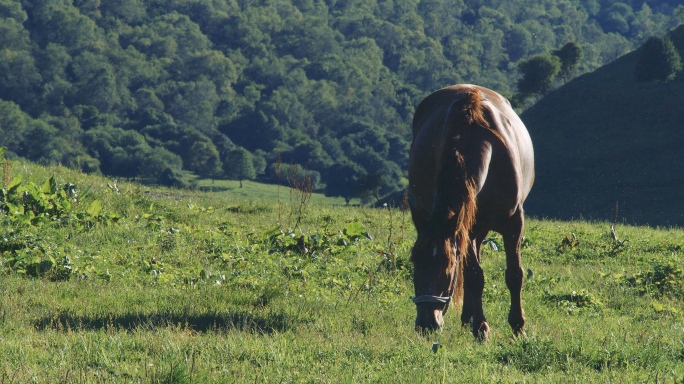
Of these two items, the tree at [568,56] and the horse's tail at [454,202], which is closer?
the horse's tail at [454,202]

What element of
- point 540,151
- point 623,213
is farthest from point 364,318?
point 540,151

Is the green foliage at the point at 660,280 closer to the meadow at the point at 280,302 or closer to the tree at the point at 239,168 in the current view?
the meadow at the point at 280,302

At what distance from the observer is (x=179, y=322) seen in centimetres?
679

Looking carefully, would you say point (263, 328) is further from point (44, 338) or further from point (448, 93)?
point (448, 93)

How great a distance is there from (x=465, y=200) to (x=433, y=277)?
2.31 ft

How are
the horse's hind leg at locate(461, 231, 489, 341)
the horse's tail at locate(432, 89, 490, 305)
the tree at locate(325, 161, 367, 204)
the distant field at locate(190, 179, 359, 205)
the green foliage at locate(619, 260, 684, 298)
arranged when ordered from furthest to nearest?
1. the tree at locate(325, 161, 367, 204)
2. the distant field at locate(190, 179, 359, 205)
3. the green foliage at locate(619, 260, 684, 298)
4. the horse's hind leg at locate(461, 231, 489, 341)
5. the horse's tail at locate(432, 89, 490, 305)

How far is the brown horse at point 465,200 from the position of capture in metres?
6.23

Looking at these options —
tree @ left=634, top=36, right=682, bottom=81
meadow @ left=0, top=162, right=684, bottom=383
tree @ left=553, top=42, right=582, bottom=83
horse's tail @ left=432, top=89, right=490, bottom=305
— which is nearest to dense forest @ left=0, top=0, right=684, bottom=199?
tree @ left=553, top=42, right=582, bottom=83

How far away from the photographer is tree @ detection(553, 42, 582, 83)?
83375 mm

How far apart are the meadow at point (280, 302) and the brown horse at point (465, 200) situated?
0.35 meters

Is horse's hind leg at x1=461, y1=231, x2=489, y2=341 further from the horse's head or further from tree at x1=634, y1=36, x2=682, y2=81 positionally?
tree at x1=634, y1=36, x2=682, y2=81

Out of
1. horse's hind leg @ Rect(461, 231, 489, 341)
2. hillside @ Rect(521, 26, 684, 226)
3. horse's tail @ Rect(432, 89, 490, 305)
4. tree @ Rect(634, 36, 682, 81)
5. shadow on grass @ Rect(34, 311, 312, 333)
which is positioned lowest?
shadow on grass @ Rect(34, 311, 312, 333)

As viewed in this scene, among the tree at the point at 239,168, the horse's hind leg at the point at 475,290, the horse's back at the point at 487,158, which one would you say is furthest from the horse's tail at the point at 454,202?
the tree at the point at 239,168

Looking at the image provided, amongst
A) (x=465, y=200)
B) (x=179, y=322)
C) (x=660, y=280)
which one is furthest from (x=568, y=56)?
(x=179, y=322)
